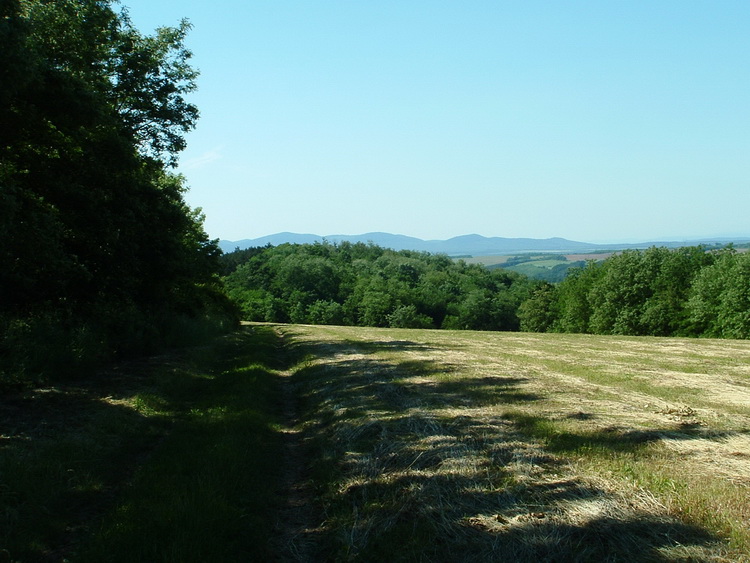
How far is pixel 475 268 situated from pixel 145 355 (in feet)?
459

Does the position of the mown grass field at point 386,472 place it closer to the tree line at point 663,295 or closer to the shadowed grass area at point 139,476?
the shadowed grass area at point 139,476

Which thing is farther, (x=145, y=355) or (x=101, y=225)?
(x=145, y=355)

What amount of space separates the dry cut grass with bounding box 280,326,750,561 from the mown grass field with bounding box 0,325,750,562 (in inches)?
1.1

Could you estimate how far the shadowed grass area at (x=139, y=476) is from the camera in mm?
5420

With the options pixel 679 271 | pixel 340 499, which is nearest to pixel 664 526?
pixel 340 499

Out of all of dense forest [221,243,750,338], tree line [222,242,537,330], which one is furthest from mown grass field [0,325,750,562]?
tree line [222,242,537,330]

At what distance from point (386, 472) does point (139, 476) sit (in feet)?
10.7

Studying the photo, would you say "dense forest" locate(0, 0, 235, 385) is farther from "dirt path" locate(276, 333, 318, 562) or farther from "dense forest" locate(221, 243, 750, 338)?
"dense forest" locate(221, 243, 750, 338)

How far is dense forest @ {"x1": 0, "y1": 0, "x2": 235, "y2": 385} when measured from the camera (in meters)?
11.8

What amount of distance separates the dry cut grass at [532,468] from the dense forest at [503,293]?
29.2m

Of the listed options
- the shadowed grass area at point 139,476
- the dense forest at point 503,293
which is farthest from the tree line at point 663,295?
the shadowed grass area at point 139,476

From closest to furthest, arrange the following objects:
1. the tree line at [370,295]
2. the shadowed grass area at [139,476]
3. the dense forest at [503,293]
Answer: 1. the shadowed grass area at [139,476]
2. the dense forest at [503,293]
3. the tree line at [370,295]

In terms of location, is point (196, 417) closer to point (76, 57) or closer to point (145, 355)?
point (145, 355)

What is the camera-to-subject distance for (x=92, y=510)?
21.4 feet
